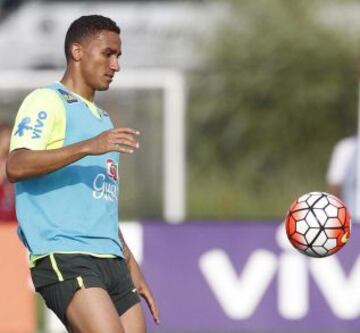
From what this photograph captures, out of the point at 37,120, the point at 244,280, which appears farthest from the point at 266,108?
the point at 37,120

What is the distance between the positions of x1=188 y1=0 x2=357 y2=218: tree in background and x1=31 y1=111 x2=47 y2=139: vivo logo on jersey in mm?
12732

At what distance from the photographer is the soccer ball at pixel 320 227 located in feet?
26.2

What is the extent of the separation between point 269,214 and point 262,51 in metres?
4.26

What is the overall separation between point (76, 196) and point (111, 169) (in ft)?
0.85

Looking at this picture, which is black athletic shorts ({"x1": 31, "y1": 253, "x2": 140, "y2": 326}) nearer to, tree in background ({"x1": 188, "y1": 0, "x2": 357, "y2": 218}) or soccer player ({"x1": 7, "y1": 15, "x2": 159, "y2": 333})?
soccer player ({"x1": 7, "y1": 15, "x2": 159, "y2": 333})

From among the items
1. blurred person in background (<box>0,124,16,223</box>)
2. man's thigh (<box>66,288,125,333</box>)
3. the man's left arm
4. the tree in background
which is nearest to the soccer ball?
the man's left arm

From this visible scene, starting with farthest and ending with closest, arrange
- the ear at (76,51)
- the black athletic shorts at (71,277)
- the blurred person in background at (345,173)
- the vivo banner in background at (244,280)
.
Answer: the blurred person in background at (345,173) < the vivo banner in background at (244,280) < the ear at (76,51) < the black athletic shorts at (71,277)

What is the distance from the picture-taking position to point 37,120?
268 inches

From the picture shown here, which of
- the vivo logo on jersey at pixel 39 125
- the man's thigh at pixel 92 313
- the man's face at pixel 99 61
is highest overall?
the man's face at pixel 99 61

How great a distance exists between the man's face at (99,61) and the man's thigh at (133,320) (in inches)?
42.3

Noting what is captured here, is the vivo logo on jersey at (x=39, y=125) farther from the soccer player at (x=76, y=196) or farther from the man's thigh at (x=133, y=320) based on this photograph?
the man's thigh at (x=133, y=320)

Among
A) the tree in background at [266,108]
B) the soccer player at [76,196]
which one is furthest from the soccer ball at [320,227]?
the tree in background at [266,108]

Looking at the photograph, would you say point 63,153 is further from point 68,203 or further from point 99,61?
point 99,61

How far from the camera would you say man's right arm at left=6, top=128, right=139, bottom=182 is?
646cm
